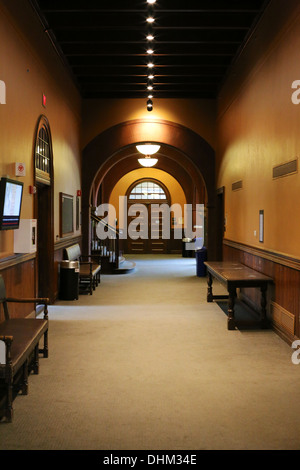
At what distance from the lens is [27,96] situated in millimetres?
6316

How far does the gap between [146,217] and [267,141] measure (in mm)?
13240

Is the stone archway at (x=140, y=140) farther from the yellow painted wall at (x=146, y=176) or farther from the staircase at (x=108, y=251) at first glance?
the yellow painted wall at (x=146, y=176)

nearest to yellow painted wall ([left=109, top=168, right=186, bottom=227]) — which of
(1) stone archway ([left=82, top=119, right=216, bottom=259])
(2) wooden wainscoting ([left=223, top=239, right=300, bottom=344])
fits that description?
(1) stone archway ([left=82, top=119, right=216, bottom=259])

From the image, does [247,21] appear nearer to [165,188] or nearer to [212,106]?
[212,106]

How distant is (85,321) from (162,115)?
6.28 metres

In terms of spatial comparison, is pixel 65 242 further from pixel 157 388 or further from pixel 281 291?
pixel 157 388

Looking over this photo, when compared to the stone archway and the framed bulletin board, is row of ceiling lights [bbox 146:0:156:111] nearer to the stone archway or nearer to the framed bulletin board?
the stone archway

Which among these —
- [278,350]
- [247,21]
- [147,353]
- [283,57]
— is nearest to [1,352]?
[147,353]

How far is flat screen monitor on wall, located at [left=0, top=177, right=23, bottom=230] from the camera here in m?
4.93

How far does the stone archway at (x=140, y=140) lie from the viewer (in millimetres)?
11586

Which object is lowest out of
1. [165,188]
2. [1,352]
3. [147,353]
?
[147,353]

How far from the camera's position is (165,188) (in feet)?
64.2

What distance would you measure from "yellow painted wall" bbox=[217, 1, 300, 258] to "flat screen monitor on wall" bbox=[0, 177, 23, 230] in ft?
9.99

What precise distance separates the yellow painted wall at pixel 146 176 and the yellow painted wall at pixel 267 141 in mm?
9872
